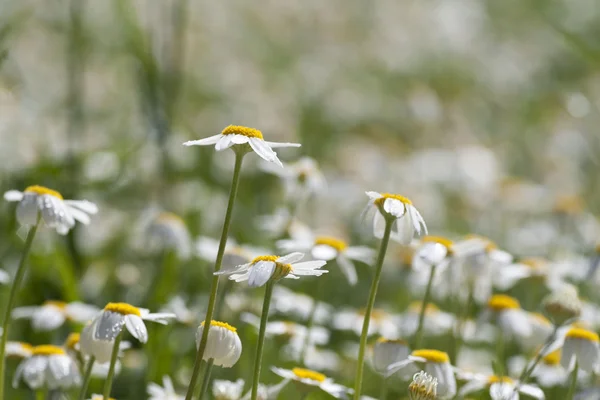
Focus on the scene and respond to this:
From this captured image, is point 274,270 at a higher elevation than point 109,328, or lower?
higher

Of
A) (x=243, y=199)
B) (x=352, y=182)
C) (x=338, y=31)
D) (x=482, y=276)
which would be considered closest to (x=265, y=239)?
(x=243, y=199)

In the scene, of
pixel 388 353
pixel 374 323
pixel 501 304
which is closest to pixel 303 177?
pixel 374 323

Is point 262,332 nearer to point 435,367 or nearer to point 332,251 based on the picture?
point 435,367

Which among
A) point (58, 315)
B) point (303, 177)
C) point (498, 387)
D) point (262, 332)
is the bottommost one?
point (58, 315)

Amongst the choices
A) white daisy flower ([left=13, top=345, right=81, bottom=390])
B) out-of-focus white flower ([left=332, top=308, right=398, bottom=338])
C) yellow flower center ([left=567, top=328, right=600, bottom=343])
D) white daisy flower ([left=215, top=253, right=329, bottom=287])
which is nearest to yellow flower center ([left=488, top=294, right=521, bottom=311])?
out-of-focus white flower ([left=332, top=308, right=398, bottom=338])

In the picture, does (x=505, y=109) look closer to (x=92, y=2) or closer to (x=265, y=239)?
(x=92, y=2)

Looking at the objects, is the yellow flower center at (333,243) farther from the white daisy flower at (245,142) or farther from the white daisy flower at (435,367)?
the white daisy flower at (245,142)

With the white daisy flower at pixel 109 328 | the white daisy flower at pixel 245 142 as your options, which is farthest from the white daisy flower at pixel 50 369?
the white daisy flower at pixel 245 142
